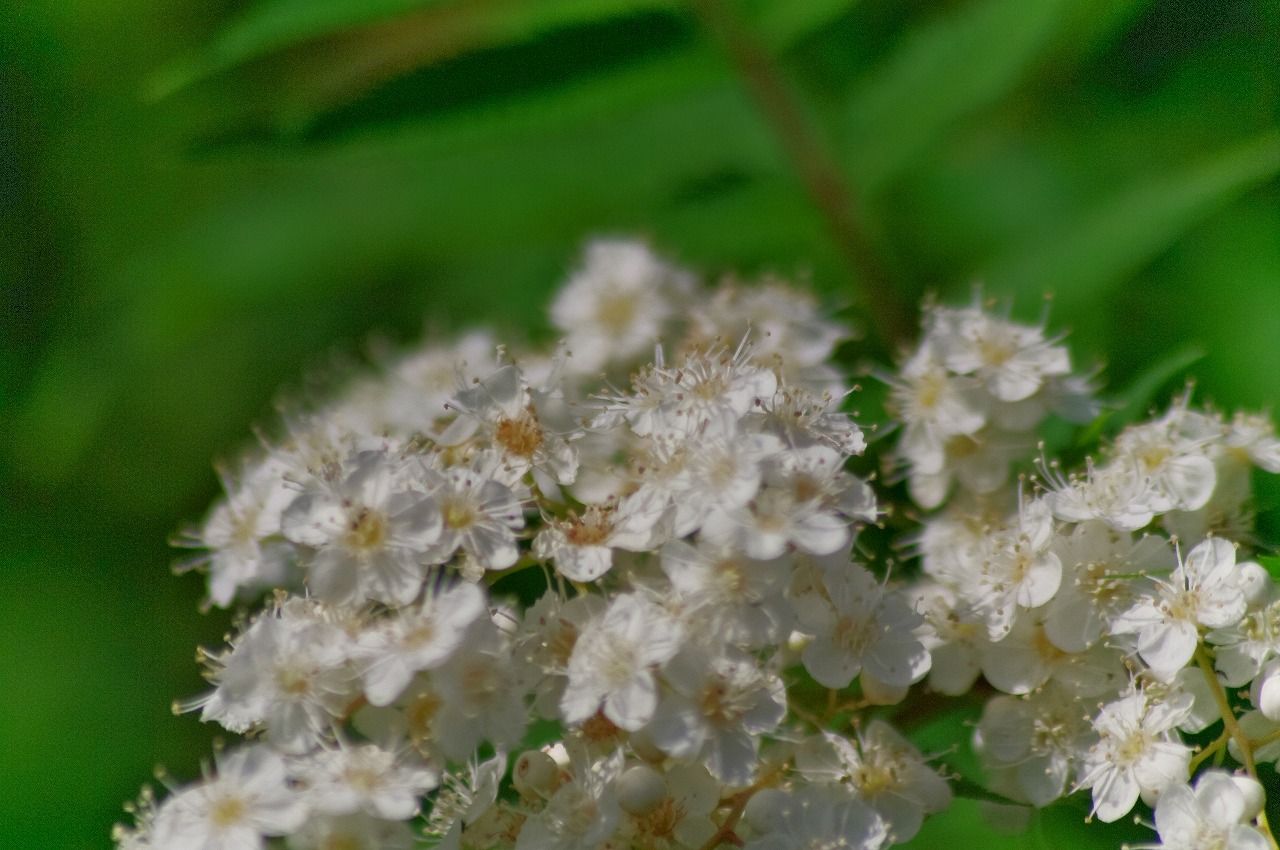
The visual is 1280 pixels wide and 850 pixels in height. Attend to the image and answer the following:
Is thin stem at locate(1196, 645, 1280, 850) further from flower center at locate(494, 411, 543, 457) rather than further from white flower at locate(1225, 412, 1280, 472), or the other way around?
flower center at locate(494, 411, 543, 457)

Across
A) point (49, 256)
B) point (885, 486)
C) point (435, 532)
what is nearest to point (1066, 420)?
point (885, 486)

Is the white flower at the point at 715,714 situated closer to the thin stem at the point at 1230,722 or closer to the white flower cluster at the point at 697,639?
the white flower cluster at the point at 697,639

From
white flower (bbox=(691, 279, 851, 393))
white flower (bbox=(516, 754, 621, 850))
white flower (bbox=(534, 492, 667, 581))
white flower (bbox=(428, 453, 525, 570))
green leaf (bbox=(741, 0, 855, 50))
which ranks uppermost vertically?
green leaf (bbox=(741, 0, 855, 50))

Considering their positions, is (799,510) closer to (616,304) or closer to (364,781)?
(364,781)

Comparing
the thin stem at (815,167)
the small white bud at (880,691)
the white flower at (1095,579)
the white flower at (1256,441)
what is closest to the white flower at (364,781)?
the small white bud at (880,691)

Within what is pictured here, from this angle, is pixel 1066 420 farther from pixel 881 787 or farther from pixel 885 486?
pixel 881 787

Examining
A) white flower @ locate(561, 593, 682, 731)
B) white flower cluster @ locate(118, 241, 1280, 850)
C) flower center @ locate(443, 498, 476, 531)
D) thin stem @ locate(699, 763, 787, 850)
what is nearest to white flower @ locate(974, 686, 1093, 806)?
white flower cluster @ locate(118, 241, 1280, 850)
